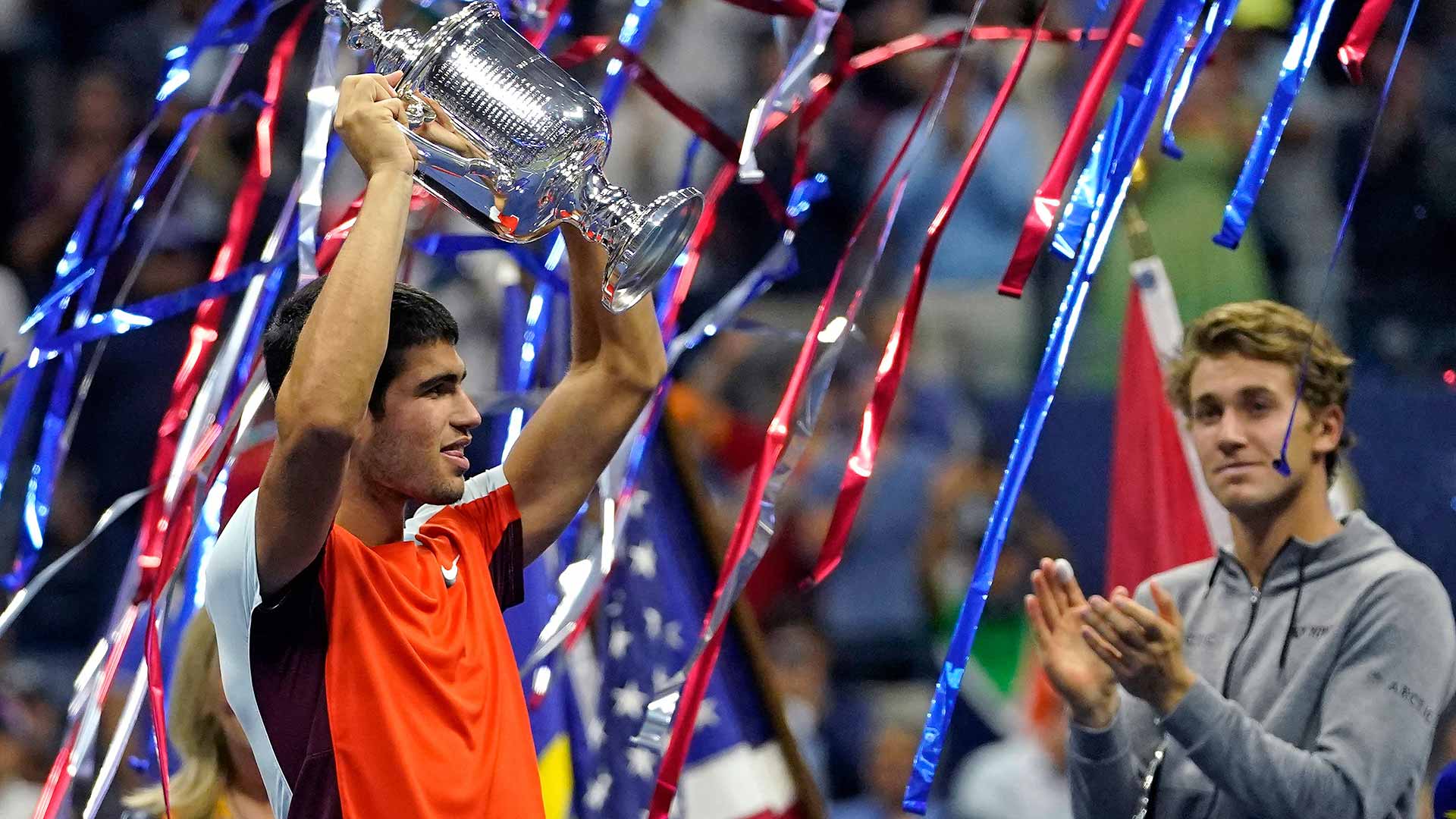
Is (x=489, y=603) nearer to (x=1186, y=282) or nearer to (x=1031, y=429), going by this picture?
(x=1031, y=429)

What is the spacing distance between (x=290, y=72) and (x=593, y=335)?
4.02 m

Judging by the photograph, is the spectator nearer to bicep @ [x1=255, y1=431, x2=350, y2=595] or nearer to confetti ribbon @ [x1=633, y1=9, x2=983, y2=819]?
confetti ribbon @ [x1=633, y1=9, x2=983, y2=819]

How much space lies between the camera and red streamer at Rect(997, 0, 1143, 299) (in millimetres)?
1786

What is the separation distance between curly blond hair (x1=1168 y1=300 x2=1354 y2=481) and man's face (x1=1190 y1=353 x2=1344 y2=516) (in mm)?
14

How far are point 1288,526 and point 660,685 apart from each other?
0.94 metres

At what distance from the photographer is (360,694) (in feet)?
6.15

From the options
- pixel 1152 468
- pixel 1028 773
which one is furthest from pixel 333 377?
pixel 1028 773

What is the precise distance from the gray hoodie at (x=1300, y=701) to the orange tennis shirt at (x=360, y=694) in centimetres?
80

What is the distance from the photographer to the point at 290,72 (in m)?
5.92

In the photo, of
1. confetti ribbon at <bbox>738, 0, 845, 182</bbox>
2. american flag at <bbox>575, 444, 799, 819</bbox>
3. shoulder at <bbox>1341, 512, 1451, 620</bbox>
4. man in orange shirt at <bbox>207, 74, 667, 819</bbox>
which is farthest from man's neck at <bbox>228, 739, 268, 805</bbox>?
shoulder at <bbox>1341, 512, 1451, 620</bbox>

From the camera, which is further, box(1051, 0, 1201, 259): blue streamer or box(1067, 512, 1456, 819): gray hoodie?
box(1067, 512, 1456, 819): gray hoodie

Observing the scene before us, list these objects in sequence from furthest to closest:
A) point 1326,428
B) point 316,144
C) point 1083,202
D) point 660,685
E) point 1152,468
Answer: point 1152,468 < point 660,685 < point 1326,428 < point 316,144 < point 1083,202

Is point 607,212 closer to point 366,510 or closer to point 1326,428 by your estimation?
point 366,510

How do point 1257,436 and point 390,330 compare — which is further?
point 1257,436
